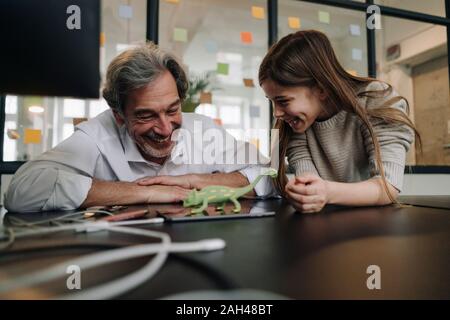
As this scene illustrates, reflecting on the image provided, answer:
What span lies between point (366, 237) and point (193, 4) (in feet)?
9.99

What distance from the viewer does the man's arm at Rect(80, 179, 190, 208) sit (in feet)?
3.06

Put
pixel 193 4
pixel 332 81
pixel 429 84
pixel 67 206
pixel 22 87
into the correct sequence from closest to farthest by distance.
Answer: pixel 22 87
pixel 67 206
pixel 332 81
pixel 193 4
pixel 429 84

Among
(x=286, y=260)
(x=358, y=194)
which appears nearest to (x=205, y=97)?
(x=358, y=194)

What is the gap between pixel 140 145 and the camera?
1325 millimetres

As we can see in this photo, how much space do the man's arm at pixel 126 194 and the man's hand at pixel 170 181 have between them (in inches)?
2.0

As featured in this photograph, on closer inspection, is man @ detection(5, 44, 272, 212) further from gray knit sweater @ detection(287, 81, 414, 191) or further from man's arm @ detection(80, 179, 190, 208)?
gray knit sweater @ detection(287, 81, 414, 191)

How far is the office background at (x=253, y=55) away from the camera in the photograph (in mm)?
1929

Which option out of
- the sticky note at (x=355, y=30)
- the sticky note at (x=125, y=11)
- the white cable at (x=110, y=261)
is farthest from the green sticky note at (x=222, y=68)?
the white cable at (x=110, y=261)

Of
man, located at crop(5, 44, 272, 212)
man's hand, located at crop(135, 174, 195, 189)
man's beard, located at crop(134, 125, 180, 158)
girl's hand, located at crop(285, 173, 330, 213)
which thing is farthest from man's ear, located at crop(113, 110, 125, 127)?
girl's hand, located at crop(285, 173, 330, 213)

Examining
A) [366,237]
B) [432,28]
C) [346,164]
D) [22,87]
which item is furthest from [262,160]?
Result: [432,28]

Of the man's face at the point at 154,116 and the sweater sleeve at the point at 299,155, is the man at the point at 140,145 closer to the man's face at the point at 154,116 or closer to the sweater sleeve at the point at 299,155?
the man's face at the point at 154,116

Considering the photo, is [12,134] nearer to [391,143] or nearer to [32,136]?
[32,136]

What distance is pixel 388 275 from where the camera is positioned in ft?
1.04
